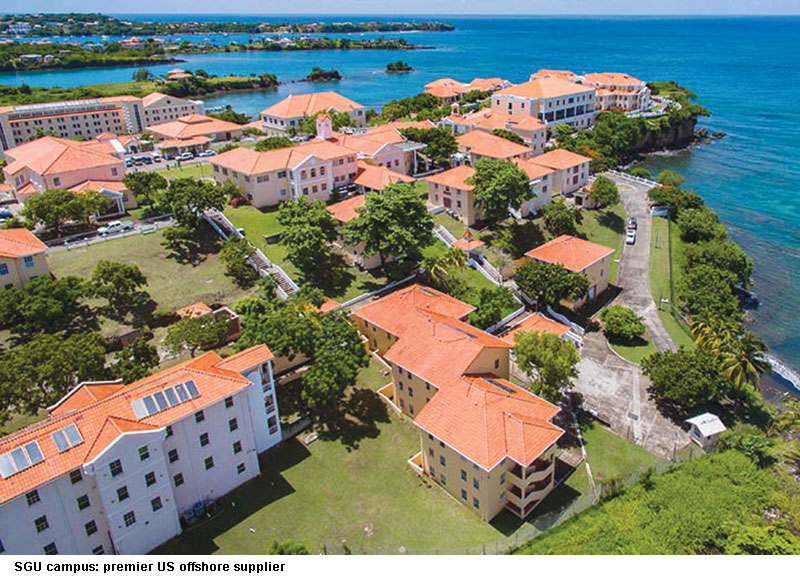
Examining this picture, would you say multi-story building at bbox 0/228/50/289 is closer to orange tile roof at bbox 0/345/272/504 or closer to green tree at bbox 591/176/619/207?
orange tile roof at bbox 0/345/272/504

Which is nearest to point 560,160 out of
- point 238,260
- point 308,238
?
point 308,238

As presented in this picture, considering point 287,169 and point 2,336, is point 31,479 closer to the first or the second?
point 2,336

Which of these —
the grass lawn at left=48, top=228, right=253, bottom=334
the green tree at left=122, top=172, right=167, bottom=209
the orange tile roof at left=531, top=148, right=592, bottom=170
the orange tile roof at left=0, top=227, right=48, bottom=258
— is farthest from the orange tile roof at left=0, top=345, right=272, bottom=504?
the orange tile roof at left=531, top=148, right=592, bottom=170

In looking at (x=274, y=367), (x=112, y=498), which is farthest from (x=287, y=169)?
(x=112, y=498)

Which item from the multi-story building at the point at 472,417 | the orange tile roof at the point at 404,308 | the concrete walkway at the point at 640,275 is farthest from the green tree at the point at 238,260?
the concrete walkway at the point at 640,275

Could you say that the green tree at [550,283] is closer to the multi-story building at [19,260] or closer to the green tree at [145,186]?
the green tree at [145,186]

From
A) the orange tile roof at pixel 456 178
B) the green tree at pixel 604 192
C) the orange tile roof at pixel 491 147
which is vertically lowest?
the green tree at pixel 604 192
